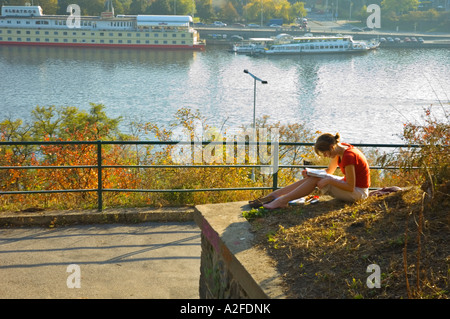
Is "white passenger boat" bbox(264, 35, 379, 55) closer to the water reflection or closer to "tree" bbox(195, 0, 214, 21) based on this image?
the water reflection

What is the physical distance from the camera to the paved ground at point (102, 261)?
5027 millimetres

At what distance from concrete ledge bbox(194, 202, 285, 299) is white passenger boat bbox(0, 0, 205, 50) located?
230 ft

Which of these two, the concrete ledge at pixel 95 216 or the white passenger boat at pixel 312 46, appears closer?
the concrete ledge at pixel 95 216

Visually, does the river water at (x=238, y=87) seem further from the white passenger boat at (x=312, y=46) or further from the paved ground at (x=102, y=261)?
the paved ground at (x=102, y=261)

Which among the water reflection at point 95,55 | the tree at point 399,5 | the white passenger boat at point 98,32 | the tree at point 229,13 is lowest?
the water reflection at point 95,55

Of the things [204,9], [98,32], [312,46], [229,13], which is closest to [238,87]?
[312,46]

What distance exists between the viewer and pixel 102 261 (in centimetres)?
566

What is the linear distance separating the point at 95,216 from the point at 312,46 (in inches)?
2655

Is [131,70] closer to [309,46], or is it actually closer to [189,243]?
[309,46]

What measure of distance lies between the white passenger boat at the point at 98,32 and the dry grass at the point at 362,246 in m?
70.2

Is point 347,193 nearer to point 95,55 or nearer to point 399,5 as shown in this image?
point 95,55

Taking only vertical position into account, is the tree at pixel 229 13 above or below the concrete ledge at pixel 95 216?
above

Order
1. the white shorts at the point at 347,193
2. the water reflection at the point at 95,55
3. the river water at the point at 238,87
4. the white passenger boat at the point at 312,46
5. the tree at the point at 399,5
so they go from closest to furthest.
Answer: the white shorts at the point at 347,193 → the river water at the point at 238,87 → the water reflection at the point at 95,55 → the white passenger boat at the point at 312,46 → the tree at the point at 399,5

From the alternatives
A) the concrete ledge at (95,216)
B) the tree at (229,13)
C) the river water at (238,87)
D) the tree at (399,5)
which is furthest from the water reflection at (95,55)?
the concrete ledge at (95,216)
